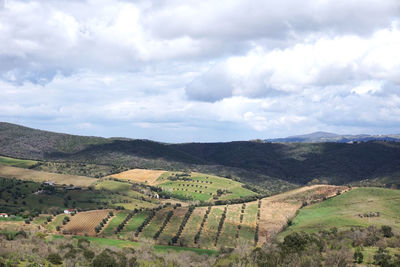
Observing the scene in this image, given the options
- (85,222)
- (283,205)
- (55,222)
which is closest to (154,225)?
(85,222)

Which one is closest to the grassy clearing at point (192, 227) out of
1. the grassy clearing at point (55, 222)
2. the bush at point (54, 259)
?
the grassy clearing at point (55, 222)

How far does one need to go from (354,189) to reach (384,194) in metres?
12.6

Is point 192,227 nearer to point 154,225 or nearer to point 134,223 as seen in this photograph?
point 154,225

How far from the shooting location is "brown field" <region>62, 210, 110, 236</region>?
125588 millimetres

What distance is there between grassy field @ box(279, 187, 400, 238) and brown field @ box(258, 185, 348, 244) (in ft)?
18.9

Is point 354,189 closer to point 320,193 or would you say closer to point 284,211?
point 320,193

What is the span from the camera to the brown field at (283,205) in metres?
126

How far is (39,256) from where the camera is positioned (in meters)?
70.5

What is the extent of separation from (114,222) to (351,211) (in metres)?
78.8

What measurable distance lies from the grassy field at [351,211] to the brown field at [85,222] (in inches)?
2467

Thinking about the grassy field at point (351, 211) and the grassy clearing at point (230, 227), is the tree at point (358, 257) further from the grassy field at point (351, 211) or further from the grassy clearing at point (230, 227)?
the grassy clearing at point (230, 227)

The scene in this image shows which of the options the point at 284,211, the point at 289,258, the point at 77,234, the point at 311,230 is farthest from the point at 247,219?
the point at 289,258

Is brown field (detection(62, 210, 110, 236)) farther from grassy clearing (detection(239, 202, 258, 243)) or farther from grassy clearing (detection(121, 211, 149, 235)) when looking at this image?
grassy clearing (detection(239, 202, 258, 243))

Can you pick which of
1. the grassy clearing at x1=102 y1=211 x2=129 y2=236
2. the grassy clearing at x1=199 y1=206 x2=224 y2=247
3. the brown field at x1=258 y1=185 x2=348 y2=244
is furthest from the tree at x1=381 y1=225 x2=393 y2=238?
the grassy clearing at x1=102 y1=211 x2=129 y2=236
